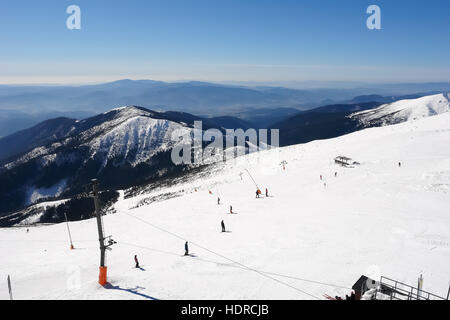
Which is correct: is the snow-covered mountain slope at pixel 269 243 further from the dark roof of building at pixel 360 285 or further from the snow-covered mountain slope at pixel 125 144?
the snow-covered mountain slope at pixel 125 144

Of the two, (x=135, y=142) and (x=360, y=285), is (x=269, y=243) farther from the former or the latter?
(x=135, y=142)

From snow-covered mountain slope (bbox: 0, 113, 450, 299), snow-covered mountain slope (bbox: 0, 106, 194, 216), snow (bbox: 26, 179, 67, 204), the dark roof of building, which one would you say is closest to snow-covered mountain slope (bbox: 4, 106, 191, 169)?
snow-covered mountain slope (bbox: 0, 106, 194, 216)

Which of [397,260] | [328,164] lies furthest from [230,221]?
[328,164]

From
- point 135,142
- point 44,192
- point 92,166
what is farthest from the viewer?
point 135,142

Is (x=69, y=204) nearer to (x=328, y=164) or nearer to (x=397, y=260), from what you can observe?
(x=328, y=164)

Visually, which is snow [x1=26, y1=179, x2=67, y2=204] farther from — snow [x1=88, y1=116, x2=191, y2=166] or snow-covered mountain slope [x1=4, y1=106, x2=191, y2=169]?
snow [x1=88, y1=116, x2=191, y2=166]

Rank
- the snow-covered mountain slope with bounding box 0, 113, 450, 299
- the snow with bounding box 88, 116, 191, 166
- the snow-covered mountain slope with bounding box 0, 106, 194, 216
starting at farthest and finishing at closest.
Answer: the snow with bounding box 88, 116, 191, 166
the snow-covered mountain slope with bounding box 0, 106, 194, 216
the snow-covered mountain slope with bounding box 0, 113, 450, 299

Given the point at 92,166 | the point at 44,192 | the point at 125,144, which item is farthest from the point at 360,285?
the point at 125,144

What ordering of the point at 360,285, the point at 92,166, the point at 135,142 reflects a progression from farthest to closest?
the point at 135,142 < the point at 92,166 < the point at 360,285

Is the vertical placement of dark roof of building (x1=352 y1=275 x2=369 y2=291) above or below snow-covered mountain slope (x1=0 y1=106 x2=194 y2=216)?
above
